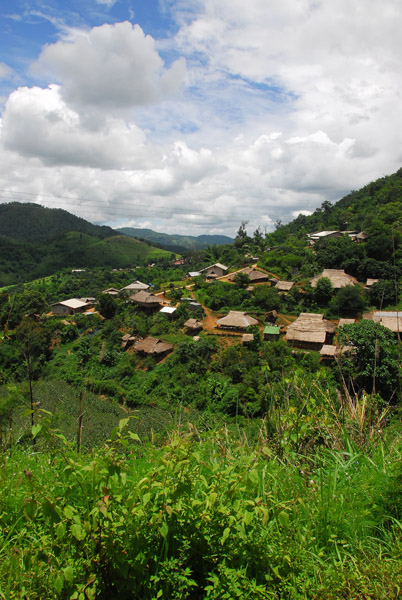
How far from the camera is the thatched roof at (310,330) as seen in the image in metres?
23.8

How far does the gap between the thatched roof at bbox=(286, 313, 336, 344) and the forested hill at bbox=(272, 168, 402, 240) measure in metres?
17.2

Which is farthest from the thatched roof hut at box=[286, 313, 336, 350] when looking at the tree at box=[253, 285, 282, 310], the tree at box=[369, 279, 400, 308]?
the tree at box=[369, 279, 400, 308]

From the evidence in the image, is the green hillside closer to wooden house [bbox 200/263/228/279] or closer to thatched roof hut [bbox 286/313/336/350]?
wooden house [bbox 200/263/228/279]

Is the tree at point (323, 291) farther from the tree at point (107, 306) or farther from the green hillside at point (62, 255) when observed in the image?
the green hillside at point (62, 255)

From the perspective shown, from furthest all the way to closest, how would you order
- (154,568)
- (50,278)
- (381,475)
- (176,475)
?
(50,278)
(381,475)
(176,475)
(154,568)

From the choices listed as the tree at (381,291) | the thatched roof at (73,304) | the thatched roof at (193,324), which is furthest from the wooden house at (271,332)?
the thatched roof at (73,304)

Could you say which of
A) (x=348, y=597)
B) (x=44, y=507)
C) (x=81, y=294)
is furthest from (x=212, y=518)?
(x=81, y=294)

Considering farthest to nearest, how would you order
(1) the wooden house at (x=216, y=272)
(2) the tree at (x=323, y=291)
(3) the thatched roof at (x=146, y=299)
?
(1) the wooden house at (x=216, y=272) → (3) the thatched roof at (x=146, y=299) → (2) the tree at (x=323, y=291)

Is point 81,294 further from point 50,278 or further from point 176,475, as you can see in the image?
point 176,475

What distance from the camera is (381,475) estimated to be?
232 centimetres

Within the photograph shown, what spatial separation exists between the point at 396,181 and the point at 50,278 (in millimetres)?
65335

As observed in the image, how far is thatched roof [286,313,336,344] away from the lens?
2379cm

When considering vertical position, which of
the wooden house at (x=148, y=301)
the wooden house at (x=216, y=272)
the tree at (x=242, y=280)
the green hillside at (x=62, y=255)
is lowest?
the wooden house at (x=148, y=301)

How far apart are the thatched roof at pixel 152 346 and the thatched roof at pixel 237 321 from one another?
16.7ft
